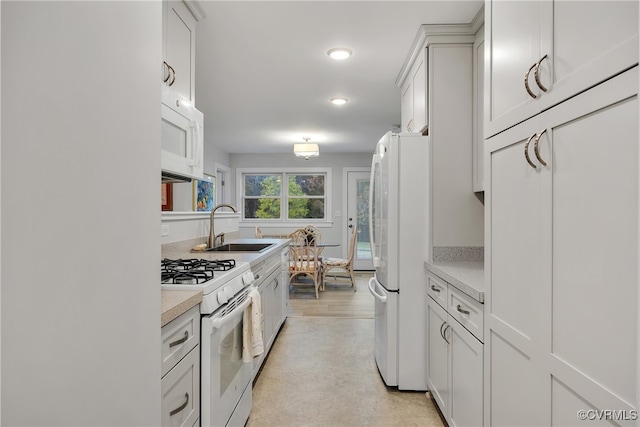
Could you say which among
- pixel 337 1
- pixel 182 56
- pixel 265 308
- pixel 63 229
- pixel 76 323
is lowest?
pixel 265 308

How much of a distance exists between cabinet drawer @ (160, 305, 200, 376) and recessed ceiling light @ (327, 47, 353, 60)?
2214 mm

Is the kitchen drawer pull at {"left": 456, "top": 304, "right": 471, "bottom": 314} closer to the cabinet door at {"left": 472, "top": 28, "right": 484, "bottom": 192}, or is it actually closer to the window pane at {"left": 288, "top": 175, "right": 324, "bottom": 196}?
the cabinet door at {"left": 472, "top": 28, "right": 484, "bottom": 192}

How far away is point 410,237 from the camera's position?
2402mm

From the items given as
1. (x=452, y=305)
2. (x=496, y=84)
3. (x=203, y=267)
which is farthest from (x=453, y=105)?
(x=203, y=267)

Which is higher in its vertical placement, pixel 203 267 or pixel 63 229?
pixel 63 229

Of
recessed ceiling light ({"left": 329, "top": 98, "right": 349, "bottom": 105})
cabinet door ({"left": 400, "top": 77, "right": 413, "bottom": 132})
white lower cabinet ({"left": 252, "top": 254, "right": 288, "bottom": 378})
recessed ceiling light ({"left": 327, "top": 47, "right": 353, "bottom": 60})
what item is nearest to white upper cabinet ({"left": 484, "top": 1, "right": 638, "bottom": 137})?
recessed ceiling light ({"left": 327, "top": 47, "right": 353, "bottom": 60})

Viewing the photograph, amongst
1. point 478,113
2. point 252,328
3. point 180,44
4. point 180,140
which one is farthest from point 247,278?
point 478,113

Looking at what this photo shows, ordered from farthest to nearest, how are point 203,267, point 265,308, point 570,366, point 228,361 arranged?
point 265,308 → point 203,267 → point 228,361 → point 570,366

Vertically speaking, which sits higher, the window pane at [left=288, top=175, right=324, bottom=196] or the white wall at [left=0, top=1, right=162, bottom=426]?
the window pane at [left=288, top=175, right=324, bottom=196]

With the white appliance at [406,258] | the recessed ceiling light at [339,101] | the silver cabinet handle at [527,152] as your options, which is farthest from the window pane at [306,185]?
the silver cabinet handle at [527,152]

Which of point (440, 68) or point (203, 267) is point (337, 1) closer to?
point (440, 68)

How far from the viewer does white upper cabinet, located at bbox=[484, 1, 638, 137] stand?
2.55 ft

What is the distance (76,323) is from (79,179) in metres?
0.22

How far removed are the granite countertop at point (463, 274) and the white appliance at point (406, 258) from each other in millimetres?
169
